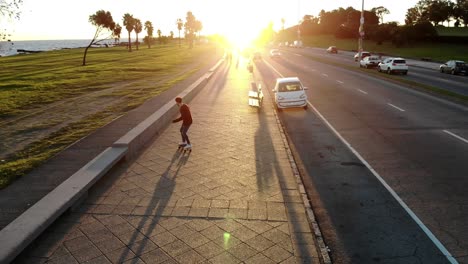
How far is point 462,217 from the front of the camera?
7.16 meters

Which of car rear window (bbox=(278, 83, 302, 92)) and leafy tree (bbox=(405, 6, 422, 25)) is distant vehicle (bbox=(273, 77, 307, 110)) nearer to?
car rear window (bbox=(278, 83, 302, 92))

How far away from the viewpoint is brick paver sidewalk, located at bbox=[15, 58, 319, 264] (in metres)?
5.90

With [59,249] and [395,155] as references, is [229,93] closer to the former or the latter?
[395,155]

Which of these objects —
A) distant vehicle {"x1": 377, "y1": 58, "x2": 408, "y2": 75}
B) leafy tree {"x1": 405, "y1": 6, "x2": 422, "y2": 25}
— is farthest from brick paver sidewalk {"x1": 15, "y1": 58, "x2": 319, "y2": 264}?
leafy tree {"x1": 405, "y1": 6, "x2": 422, "y2": 25}

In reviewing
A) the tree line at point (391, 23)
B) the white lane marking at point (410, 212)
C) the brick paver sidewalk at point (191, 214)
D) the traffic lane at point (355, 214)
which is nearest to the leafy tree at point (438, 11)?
the tree line at point (391, 23)

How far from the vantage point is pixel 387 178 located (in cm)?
925

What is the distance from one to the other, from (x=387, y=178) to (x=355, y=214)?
2.27 metres

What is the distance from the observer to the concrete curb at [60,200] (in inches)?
227

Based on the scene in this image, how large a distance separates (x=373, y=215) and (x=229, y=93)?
1796cm

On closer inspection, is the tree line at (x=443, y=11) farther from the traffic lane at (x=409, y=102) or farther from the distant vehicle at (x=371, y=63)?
the traffic lane at (x=409, y=102)

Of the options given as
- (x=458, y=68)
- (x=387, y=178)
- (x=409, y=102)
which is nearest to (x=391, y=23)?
(x=458, y=68)

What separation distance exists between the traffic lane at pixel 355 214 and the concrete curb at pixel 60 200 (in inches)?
185

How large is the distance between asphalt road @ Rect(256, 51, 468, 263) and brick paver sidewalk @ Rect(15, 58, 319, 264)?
0.72 m

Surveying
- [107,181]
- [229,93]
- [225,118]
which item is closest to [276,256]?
[107,181]
